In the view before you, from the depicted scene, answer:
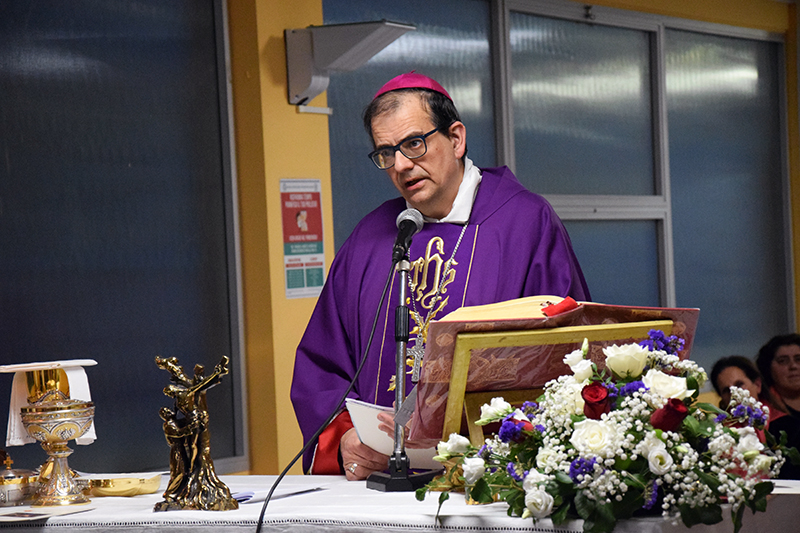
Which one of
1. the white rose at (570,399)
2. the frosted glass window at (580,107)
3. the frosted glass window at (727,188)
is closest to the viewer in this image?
the white rose at (570,399)

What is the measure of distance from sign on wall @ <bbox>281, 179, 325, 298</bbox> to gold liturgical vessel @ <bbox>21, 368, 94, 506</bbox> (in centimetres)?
221

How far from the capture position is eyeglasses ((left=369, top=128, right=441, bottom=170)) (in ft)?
8.61

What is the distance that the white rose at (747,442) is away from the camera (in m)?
1.57

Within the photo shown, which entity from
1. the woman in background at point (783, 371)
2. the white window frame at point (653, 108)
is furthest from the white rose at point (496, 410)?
the white window frame at point (653, 108)

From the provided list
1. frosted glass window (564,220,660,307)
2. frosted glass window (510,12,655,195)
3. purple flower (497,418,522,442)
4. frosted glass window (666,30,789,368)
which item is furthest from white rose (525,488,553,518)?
frosted glass window (666,30,789,368)

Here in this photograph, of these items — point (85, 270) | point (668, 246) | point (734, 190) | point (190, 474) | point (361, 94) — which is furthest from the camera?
point (734, 190)

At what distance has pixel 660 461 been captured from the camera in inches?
59.9

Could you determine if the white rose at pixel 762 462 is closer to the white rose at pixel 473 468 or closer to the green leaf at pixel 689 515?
the green leaf at pixel 689 515

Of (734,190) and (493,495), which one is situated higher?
(734,190)

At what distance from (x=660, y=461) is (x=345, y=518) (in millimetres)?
584

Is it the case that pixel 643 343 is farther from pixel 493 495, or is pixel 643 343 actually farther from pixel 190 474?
pixel 190 474

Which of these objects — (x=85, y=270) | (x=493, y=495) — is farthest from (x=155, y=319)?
(x=493, y=495)

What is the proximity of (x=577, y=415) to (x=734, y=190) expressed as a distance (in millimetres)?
5782

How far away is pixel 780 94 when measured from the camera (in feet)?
23.8
